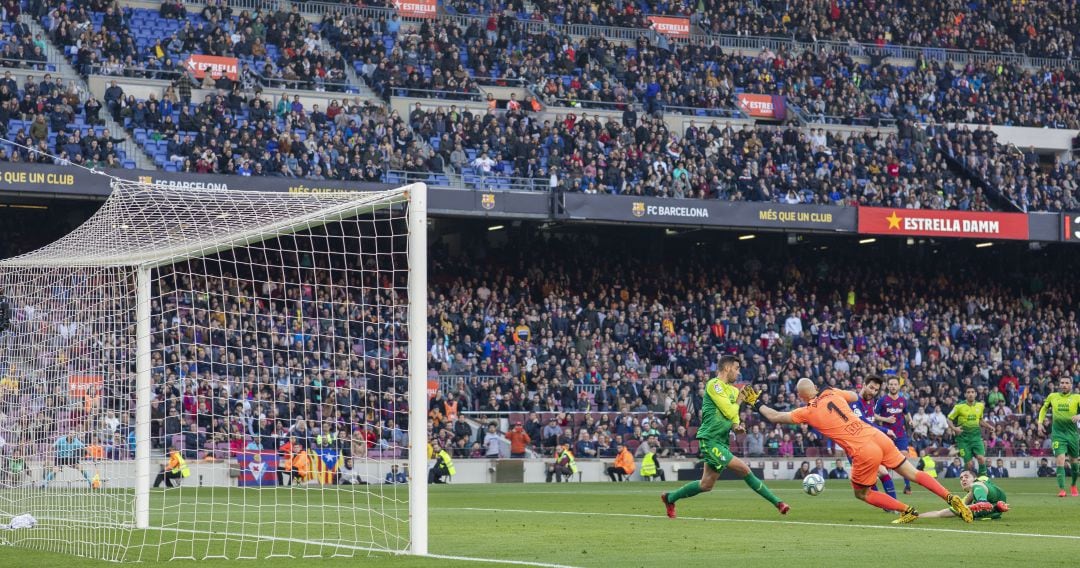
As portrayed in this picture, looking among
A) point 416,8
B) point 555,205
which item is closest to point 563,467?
point 555,205

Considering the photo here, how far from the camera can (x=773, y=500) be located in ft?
56.7

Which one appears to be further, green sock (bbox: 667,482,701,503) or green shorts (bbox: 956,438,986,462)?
green shorts (bbox: 956,438,986,462)

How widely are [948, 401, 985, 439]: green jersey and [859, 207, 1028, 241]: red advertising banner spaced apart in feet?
60.1

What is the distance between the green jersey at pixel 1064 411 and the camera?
987 inches

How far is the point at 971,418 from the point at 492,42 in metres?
25.7

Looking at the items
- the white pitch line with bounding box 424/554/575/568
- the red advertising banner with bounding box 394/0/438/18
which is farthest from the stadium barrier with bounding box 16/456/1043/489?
the red advertising banner with bounding box 394/0/438/18

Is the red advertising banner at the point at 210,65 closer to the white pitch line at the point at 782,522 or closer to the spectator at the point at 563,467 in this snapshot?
the spectator at the point at 563,467

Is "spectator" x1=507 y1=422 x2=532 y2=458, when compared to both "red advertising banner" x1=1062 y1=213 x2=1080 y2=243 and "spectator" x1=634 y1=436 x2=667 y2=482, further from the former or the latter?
"red advertising banner" x1=1062 y1=213 x2=1080 y2=243

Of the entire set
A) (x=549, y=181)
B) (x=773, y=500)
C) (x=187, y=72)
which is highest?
(x=187, y=72)

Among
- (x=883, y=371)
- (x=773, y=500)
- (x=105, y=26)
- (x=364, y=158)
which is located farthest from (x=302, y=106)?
(x=773, y=500)

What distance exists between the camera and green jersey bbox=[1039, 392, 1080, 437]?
25.1 metres

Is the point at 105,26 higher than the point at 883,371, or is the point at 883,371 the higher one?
the point at 105,26

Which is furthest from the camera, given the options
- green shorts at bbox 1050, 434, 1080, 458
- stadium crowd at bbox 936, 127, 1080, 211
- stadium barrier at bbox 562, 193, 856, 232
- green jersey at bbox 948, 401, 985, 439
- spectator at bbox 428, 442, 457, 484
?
stadium crowd at bbox 936, 127, 1080, 211

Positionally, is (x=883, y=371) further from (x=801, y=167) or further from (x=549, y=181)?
(x=549, y=181)
